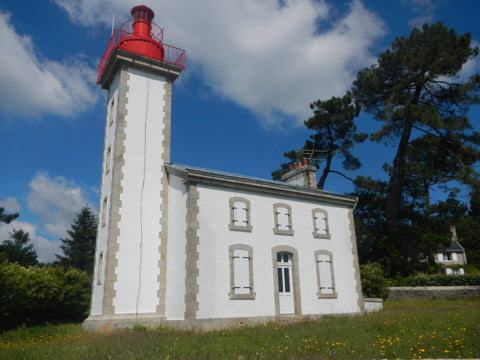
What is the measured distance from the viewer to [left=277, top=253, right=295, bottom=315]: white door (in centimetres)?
1655

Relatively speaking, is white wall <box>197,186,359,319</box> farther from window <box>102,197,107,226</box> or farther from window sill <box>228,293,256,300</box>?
window <box>102,197,107,226</box>

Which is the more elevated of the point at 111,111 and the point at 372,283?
the point at 111,111

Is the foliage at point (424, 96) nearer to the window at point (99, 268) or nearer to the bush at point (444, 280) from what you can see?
the bush at point (444, 280)

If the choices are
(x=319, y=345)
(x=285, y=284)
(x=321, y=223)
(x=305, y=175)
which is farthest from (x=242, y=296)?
(x=305, y=175)

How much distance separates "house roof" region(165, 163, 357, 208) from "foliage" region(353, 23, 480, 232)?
11.4 m

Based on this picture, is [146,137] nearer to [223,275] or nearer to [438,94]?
[223,275]

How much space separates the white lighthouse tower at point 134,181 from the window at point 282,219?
5.00m

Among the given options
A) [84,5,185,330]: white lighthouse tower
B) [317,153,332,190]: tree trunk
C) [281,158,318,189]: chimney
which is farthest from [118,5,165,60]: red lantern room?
[317,153,332,190]: tree trunk

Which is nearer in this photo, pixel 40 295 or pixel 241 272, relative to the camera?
pixel 241 272

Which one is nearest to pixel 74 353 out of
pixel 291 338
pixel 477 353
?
pixel 291 338

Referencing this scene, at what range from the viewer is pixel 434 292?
2178 centimetres

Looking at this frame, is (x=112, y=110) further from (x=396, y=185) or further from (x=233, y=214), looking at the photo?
(x=396, y=185)

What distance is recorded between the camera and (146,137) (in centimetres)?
1727

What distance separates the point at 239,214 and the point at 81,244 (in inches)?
958
